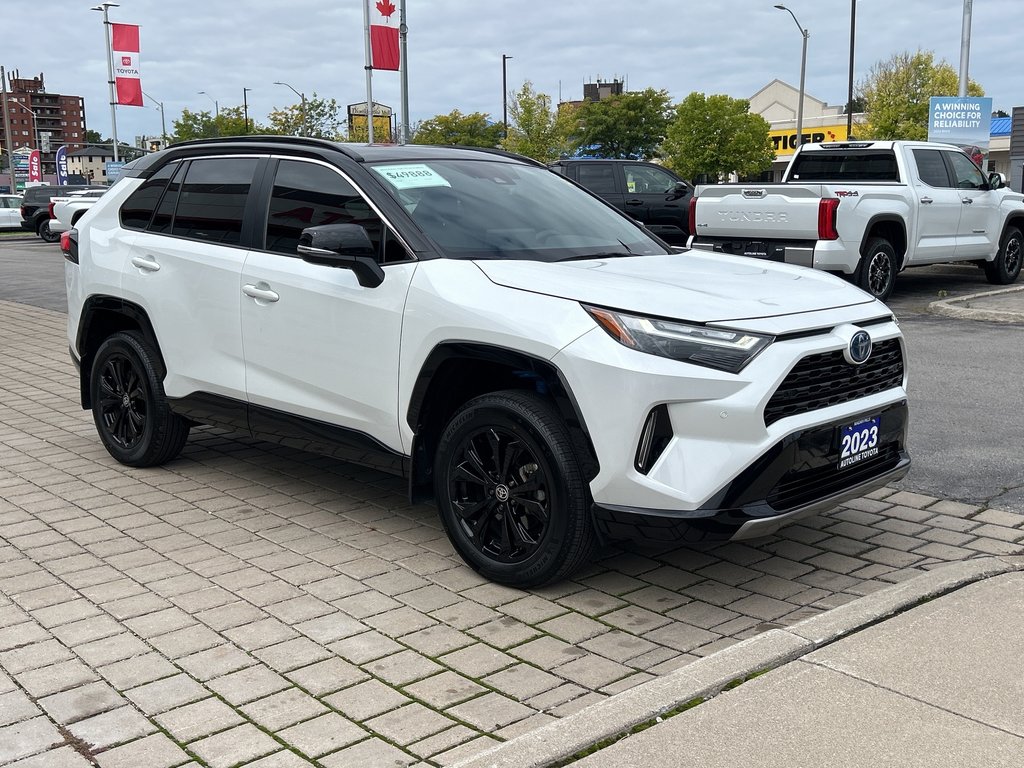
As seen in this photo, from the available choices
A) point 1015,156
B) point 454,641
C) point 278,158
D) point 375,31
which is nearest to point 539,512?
point 454,641

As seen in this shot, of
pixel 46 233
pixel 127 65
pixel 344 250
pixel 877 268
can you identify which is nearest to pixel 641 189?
pixel 877 268

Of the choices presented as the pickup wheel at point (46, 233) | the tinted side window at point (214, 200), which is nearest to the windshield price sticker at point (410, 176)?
the tinted side window at point (214, 200)

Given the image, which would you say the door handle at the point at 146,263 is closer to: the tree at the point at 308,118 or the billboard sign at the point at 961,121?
the billboard sign at the point at 961,121

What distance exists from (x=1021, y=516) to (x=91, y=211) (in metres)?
Answer: 5.49

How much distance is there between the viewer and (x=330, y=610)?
14.0ft

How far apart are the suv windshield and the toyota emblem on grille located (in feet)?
4.20

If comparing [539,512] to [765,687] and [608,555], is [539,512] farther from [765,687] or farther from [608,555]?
[765,687]

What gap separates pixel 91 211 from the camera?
6734mm

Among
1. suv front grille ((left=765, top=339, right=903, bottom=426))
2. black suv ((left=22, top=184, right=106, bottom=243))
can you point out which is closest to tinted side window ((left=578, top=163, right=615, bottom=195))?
suv front grille ((left=765, top=339, right=903, bottom=426))

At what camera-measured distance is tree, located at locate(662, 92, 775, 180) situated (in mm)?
63219

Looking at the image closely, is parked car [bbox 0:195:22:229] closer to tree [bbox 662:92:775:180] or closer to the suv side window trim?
tree [bbox 662:92:775:180]

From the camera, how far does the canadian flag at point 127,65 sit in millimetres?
37656

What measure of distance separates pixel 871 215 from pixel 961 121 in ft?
36.1

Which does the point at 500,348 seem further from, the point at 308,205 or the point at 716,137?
the point at 716,137
